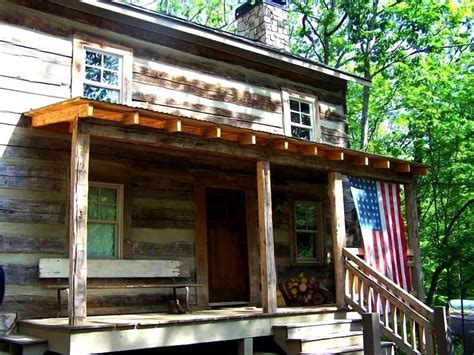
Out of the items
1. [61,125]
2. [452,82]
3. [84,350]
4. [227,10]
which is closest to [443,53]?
[452,82]

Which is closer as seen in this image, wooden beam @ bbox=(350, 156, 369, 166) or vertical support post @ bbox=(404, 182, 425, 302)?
wooden beam @ bbox=(350, 156, 369, 166)

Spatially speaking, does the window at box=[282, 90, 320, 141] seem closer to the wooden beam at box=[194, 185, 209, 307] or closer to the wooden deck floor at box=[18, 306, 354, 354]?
the wooden beam at box=[194, 185, 209, 307]

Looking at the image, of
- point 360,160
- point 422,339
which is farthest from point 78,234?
point 360,160

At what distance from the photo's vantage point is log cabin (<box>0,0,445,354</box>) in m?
6.94

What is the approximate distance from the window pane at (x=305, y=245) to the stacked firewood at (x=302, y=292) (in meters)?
1.17

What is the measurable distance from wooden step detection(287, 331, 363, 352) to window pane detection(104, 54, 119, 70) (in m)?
5.29

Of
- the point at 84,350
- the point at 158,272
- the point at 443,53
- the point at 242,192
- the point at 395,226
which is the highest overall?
the point at 443,53

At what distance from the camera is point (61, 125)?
23.9 ft

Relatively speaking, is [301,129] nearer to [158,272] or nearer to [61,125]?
[158,272]

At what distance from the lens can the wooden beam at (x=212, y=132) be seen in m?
7.55

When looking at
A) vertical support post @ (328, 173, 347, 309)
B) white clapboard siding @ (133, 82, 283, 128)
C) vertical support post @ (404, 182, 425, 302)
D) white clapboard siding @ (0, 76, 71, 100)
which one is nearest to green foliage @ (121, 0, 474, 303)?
vertical support post @ (404, 182, 425, 302)

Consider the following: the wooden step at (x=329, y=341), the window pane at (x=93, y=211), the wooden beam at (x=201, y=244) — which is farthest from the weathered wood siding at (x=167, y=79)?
the wooden step at (x=329, y=341)

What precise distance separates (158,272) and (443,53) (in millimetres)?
14342

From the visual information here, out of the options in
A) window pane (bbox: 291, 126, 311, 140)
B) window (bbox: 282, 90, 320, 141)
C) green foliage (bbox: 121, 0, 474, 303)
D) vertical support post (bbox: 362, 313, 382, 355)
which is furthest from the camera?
green foliage (bbox: 121, 0, 474, 303)
